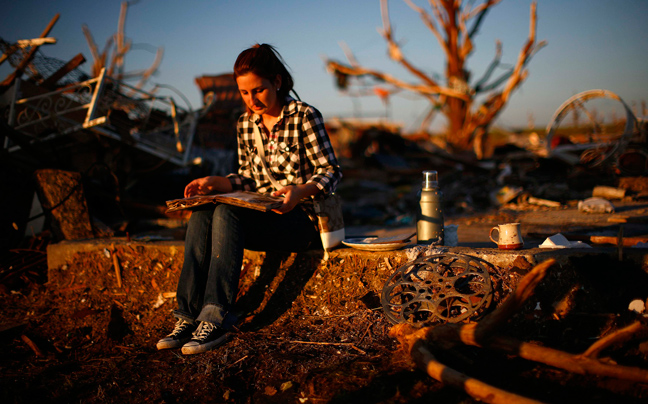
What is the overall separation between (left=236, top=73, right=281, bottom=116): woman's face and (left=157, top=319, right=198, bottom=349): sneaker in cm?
129

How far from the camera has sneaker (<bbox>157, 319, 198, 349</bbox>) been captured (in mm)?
2188

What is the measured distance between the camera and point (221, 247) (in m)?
2.29

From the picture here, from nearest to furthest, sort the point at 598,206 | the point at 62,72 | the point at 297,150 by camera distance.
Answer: the point at 297,150 < the point at 598,206 < the point at 62,72

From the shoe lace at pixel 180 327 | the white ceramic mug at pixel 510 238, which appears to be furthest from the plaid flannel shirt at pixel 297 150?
the white ceramic mug at pixel 510 238

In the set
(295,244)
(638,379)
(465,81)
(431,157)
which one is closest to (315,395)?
(295,244)

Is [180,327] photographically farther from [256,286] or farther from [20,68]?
[20,68]

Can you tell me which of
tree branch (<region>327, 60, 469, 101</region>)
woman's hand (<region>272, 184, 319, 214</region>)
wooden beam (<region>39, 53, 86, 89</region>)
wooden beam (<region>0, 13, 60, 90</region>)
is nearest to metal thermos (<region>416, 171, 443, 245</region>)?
woman's hand (<region>272, 184, 319, 214</region>)

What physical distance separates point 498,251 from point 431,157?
8.64 meters

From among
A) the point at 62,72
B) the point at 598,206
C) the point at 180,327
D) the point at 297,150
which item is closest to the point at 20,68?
the point at 62,72

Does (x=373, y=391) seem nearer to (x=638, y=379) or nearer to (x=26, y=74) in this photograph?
(x=638, y=379)

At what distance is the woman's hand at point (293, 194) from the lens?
7.31 feet

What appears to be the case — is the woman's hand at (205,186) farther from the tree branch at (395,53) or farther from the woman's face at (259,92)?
the tree branch at (395,53)

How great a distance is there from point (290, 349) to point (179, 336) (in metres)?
0.61

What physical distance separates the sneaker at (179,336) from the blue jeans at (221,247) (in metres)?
0.06
